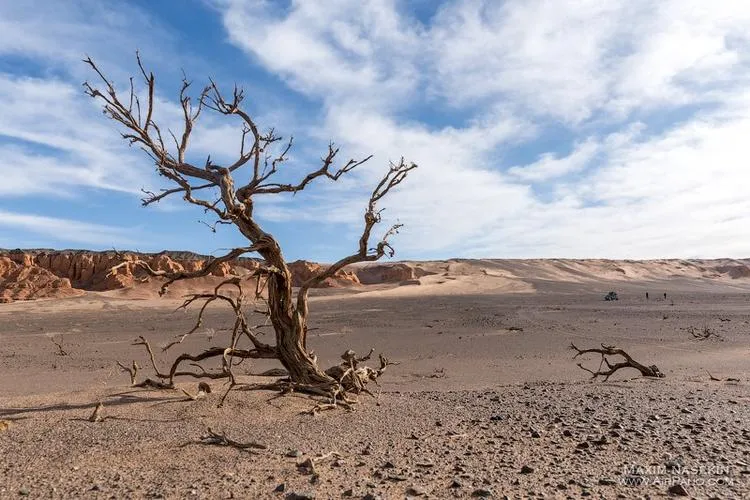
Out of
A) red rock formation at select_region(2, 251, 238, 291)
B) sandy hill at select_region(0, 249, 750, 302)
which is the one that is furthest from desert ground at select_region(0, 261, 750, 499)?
red rock formation at select_region(2, 251, 238, 291)

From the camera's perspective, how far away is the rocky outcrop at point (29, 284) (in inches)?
1347

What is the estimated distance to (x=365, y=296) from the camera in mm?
34969

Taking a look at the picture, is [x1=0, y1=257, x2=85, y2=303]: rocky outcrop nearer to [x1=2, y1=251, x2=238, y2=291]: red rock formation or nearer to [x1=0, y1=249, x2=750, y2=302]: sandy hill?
[x1=0, y1=249, x2=750, y2=302]: sandy hill

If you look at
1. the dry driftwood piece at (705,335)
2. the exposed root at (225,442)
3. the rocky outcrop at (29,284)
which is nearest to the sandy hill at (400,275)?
the rocky outcrop at (29,284)

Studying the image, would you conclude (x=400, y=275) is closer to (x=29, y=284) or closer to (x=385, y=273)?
(x=385, y=273)

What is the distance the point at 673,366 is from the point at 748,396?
4.05 m

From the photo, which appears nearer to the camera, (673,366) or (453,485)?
(453,485)

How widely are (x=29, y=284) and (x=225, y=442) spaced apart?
37.2 meters

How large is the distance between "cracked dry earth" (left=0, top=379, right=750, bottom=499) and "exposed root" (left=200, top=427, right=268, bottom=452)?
4 cm

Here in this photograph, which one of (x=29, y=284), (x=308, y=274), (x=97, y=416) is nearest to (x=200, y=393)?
(x=97, y=416)

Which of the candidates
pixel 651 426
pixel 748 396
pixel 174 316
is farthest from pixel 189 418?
pixel 174 316

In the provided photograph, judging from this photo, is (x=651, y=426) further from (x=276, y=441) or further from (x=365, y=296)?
(x=365, y=296)

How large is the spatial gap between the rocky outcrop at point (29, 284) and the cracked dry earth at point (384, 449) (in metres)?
32.8

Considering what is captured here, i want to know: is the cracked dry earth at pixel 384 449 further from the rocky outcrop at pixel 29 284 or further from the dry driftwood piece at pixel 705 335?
the rocky outcrop at pixel 29 284
